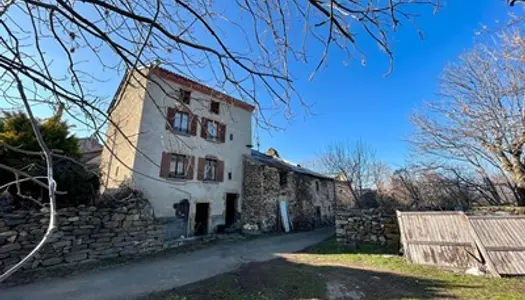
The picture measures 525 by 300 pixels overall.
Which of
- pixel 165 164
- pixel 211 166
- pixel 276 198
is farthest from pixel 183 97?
pixel 276 198

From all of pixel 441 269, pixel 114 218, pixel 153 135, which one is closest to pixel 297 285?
pixel 441 269

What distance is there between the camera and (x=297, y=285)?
5301 mm

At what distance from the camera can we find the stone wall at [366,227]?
28.3ft

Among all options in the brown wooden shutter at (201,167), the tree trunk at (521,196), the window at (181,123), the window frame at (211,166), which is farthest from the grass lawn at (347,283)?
the window at (181,123)

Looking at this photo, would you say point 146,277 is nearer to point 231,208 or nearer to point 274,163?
point 231,208

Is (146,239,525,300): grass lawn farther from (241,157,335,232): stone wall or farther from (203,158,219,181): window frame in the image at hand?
(241,157,335,232): stone wall

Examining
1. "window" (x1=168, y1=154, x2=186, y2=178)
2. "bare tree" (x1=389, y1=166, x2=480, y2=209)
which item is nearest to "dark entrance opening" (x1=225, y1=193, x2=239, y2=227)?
"window" (x1=168, y1=154, x2=186, y2=178)

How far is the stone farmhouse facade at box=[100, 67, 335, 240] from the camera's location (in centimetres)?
1034

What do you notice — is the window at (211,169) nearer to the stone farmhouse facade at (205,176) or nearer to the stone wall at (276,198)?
the stone farmhouse facade at (205,176)

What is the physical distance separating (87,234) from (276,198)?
30.4 ft

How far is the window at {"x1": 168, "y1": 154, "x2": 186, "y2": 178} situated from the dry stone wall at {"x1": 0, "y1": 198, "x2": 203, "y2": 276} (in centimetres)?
180

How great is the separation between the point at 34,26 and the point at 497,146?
1214 cm

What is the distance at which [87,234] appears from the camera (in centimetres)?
774

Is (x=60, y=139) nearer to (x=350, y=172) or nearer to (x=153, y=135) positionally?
(x=153, y=135)
